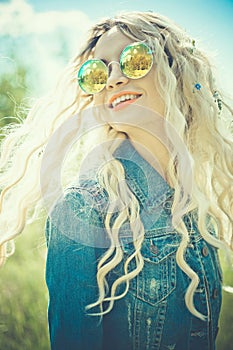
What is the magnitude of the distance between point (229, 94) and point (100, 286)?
36.6 inches

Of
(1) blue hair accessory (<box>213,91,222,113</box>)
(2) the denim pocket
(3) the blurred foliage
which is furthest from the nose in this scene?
(3) the blurred foliage

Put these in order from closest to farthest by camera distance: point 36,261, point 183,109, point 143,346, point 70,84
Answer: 1. point 143,346
2. point 183,109
3. point 70,84
4. point 36,261

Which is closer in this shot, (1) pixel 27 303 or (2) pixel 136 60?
(2) pixel 136 60

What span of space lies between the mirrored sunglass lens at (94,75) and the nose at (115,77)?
0.06 feet

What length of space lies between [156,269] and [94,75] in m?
0.65

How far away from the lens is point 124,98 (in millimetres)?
1556

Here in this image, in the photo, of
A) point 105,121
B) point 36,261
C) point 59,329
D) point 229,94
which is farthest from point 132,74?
point 36,261

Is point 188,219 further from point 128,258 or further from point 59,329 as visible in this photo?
point 59,329

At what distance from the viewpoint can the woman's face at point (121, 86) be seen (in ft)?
5.07

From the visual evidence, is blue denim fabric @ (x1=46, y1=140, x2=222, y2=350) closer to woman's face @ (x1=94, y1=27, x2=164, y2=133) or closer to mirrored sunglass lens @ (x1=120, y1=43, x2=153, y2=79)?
woman's face @ (x1=94, y1=27, x2=164, y2=133)

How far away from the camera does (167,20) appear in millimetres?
1678

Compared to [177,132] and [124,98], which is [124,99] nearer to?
[124,98]

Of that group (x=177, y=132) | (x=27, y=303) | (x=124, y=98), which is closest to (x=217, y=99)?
(x=177, y=132)

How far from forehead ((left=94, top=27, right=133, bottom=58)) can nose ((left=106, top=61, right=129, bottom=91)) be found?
0.04 meters
